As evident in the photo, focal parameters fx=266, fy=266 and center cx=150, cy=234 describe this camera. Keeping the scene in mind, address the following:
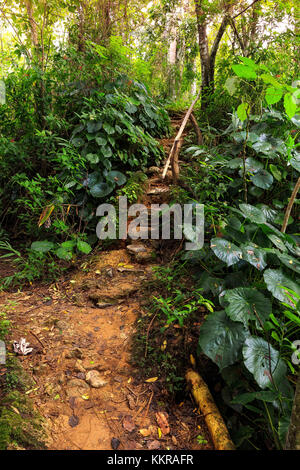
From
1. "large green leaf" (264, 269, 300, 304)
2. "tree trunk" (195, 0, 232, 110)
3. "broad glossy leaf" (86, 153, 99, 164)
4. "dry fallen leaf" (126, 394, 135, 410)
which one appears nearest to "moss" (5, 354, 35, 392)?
"dry fallen leaf" (126, 394, 135, 410)

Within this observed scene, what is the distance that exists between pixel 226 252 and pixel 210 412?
815 millimetres

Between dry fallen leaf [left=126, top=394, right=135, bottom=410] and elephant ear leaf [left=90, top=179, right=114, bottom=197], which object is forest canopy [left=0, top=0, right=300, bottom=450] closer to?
elephant ear leaf [left=90, top=179, right=114, bottom=197]

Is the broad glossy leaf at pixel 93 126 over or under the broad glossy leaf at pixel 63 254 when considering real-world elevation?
over

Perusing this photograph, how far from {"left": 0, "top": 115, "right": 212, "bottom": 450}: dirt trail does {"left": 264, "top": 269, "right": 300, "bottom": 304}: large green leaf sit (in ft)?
2.37

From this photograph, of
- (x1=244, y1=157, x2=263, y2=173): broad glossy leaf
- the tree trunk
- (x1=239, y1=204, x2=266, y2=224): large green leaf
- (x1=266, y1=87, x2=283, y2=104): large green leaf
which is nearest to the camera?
(x1=266, y1=87, x2=283, y2=104): large green leaf

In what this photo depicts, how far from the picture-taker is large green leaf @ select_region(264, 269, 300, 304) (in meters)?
1.39

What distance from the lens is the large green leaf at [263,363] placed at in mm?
1161

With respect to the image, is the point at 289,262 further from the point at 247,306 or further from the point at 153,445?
the point at 153,445

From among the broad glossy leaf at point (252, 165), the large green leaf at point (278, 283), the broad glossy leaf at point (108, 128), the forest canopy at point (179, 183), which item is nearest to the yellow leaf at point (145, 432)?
the forest canopy at point (179, 183)

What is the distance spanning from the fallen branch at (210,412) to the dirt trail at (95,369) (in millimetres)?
53

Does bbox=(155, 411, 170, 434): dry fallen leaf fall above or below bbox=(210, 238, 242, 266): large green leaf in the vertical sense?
below

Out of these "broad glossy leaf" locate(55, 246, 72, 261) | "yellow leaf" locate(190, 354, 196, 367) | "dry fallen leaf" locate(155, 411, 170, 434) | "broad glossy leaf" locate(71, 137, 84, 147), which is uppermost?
"broad glossy leaf" locate(71, 137, 84, 147)

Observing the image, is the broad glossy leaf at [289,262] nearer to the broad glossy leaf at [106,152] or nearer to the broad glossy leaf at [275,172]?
the broad glossy leaf at [275,172]

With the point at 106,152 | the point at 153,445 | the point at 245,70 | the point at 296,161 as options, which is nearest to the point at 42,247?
the point at 106,152
